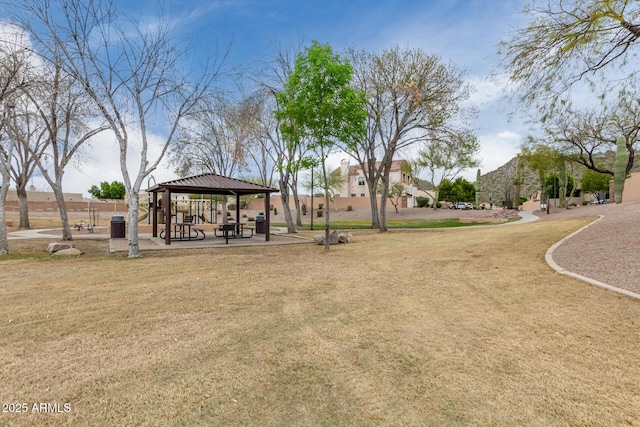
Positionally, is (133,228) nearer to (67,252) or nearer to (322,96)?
(67,252)

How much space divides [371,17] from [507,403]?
12.1m

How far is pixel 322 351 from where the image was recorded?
3.11 m

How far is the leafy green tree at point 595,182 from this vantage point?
169 feet

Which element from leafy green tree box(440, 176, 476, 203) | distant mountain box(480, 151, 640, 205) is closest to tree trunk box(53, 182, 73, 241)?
leafy green tree box(440, 176, 476, 203)

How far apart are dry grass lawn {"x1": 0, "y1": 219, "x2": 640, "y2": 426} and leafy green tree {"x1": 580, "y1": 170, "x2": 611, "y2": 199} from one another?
201 feet

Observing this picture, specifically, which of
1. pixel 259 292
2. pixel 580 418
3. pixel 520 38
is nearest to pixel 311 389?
pixel 580 418

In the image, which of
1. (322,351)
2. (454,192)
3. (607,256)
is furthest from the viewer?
(454,192)

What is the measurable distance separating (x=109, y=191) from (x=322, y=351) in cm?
8290

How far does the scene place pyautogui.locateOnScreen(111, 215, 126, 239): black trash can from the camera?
14281mm

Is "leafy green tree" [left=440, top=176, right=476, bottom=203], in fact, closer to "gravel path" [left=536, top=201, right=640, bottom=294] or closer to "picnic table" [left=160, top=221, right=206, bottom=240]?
"picnic table" [left=160, top=221, right=206, bottom=240]

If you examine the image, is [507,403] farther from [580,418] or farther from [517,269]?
[517,269]

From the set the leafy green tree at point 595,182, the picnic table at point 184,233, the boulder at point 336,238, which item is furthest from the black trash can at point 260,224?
the leafy green tree at point 595,182

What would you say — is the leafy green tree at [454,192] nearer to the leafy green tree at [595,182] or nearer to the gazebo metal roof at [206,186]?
the leafy green tree at [595,182]

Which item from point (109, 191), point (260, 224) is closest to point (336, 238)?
point (260, 224)
